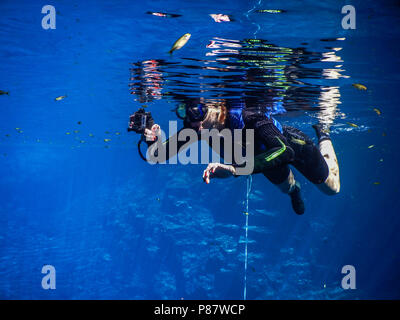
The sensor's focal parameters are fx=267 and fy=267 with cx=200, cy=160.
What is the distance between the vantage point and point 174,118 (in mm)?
22391

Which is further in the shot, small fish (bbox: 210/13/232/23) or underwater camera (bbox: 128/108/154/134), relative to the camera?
small fish (bbox: 210/13/232/23)

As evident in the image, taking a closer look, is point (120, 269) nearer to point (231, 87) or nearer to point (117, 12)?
point (231, 87)

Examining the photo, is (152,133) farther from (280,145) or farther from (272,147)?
(280,145)

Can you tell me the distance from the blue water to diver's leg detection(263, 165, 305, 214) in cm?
377

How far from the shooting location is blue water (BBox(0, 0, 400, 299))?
7.27m

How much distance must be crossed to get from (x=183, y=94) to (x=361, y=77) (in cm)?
777

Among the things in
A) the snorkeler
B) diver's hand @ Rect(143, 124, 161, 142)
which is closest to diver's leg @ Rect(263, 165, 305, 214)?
the snorkeler

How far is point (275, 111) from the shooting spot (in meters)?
15.4

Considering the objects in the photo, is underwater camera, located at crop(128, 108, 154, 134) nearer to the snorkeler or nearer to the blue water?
the snorkeler

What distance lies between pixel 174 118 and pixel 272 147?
18486 millimetres

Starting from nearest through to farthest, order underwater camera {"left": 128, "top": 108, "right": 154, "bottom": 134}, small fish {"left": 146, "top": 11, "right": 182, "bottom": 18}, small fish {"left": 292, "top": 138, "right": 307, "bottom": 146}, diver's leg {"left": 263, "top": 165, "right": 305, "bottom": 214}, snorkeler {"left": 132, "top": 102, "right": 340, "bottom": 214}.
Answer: snorkeler {"left": 132, "top": 102, "right": 340, "bottom": 214}
underwater camera {"left": 128, "top": 108, "right": 154, "bottom": 134}
small fish {"left": 292, "top": 138, "right": 307, "bottom": 146}
diver's leg {"left": 263, "top": 165, "right": 305, "bottom": 214}
small fish {"left": 146, "top": 11, "right": 182, "bottom": 18}

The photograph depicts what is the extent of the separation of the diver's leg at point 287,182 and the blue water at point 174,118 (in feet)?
12.4

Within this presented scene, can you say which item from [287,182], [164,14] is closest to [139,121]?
[164,14]

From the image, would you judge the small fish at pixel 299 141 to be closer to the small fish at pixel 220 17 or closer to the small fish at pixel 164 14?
the small fish at pixel 220 17
